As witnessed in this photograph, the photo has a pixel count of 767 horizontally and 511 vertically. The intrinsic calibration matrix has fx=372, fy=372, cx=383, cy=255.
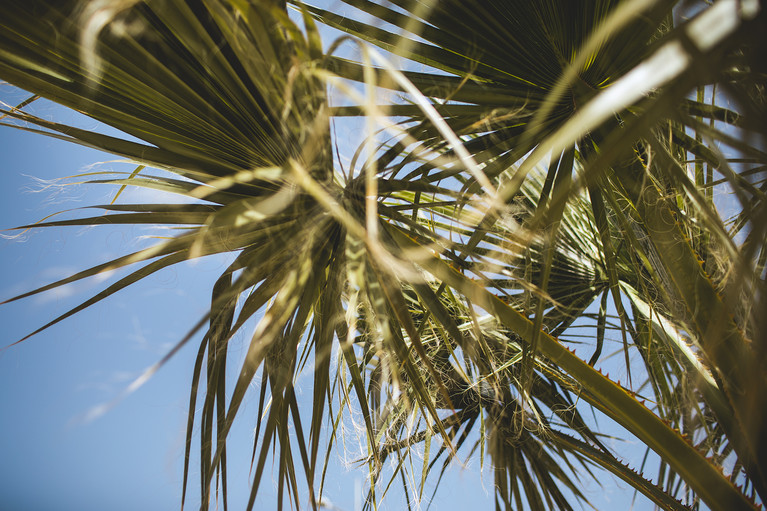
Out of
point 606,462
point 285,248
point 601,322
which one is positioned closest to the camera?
point 285,248

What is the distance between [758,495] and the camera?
1.70 ft

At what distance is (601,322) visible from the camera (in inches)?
44.4

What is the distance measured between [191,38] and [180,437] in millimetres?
600

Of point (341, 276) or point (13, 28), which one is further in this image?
point (341, 276)

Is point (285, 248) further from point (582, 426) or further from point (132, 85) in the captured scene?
point (582, 426)

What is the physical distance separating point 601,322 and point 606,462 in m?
0.44

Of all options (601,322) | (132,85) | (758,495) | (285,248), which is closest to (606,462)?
(758,495)

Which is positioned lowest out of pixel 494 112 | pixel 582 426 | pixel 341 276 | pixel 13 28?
pixel 582 426

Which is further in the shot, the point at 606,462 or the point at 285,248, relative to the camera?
the point at 606,462

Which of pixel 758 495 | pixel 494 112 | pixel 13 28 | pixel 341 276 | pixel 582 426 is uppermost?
pixel 13 28

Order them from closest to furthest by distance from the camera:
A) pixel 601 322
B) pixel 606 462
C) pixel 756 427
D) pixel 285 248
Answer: pixel 756 427, pixel 285 248, pixel 606 462, pixel 601 322

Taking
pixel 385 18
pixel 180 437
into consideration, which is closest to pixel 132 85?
pixel 385 18

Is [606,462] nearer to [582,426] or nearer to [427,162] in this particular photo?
[582,426]

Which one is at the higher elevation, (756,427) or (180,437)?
(180,437)
